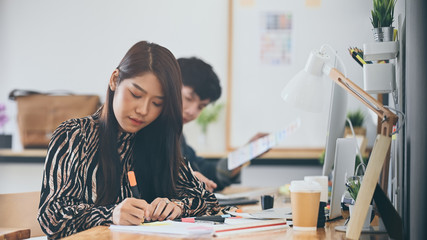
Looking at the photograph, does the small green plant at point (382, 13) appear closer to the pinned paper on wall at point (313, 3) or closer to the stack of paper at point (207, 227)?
the stack of paper at point (207, 227)

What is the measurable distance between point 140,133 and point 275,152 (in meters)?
2.00

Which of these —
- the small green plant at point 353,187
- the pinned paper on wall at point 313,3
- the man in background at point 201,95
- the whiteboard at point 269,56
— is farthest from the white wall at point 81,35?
the small green plant at point 353,187

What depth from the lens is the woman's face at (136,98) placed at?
1.25 m

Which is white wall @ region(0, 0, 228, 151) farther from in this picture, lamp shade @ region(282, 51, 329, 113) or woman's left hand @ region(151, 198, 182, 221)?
woman's left hand @ region(151, 198, 182, 221)

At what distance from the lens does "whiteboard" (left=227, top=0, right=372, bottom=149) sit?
3316mm

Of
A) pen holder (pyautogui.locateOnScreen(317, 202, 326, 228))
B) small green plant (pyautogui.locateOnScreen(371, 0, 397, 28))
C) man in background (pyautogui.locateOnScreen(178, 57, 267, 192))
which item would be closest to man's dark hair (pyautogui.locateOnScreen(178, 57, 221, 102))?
man in background (pyautogui.locateOnScreen(178, 57, 267, 192))

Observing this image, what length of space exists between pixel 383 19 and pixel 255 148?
36.4 inches

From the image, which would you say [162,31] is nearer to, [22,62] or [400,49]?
[22,62]

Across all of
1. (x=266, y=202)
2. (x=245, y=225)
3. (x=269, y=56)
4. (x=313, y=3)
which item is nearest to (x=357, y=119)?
(x=269, y=56)

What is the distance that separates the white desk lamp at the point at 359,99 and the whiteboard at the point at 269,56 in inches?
77.3

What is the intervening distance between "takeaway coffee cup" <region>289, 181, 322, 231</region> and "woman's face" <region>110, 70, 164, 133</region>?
41cm

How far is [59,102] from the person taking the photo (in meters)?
3.19

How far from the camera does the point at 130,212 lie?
110 cm

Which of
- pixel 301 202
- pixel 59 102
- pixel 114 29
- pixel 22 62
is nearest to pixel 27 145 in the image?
pixel 59 102
